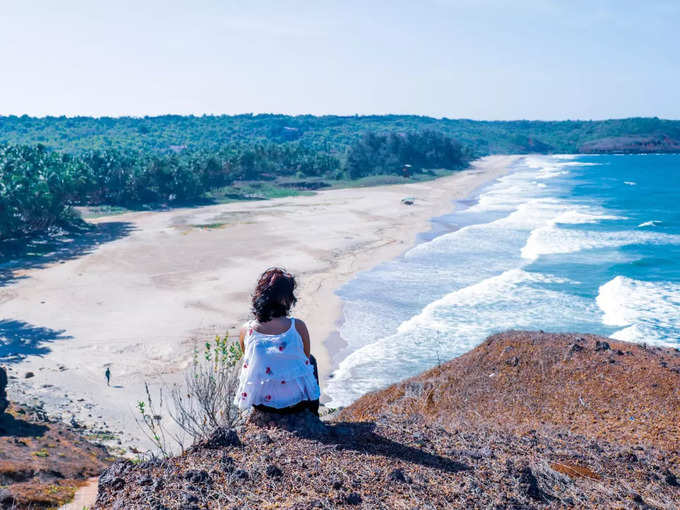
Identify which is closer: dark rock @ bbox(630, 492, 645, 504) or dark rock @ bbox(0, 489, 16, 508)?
dark rock @ bbox(630, 492, 645, 504)

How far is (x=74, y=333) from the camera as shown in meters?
21.0

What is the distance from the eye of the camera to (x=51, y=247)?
3656 centimetres

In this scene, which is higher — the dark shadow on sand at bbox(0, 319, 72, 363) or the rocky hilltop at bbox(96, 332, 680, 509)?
the rocky hilltop at bbox(96, 332, 680, 509)

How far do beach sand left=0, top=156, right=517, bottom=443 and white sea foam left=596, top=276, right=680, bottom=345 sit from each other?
1018 centimetres

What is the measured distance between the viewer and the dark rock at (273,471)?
475 centimetres

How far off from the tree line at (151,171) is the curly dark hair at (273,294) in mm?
34297

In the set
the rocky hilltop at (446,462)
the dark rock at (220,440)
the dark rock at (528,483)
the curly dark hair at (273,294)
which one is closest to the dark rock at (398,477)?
the rocky hilltop at (446,462)

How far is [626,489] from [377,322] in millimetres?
16490

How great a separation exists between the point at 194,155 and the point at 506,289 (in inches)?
2482

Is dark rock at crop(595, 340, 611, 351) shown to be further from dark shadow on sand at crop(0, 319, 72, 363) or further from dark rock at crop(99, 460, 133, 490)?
dark shadow on sand at crop(0, 319, 72, 363)

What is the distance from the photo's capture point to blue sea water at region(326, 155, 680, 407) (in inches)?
736

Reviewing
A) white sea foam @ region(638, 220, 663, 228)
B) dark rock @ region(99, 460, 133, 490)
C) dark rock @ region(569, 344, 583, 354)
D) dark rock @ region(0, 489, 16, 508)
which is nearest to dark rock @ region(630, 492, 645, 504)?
dark rock @ region(99, 460, 133, 490)

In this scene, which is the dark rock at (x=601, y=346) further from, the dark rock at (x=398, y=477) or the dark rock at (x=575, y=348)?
the dark rock at (x=398, y=477)

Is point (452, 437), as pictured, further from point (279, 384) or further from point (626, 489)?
point (279, 384)
